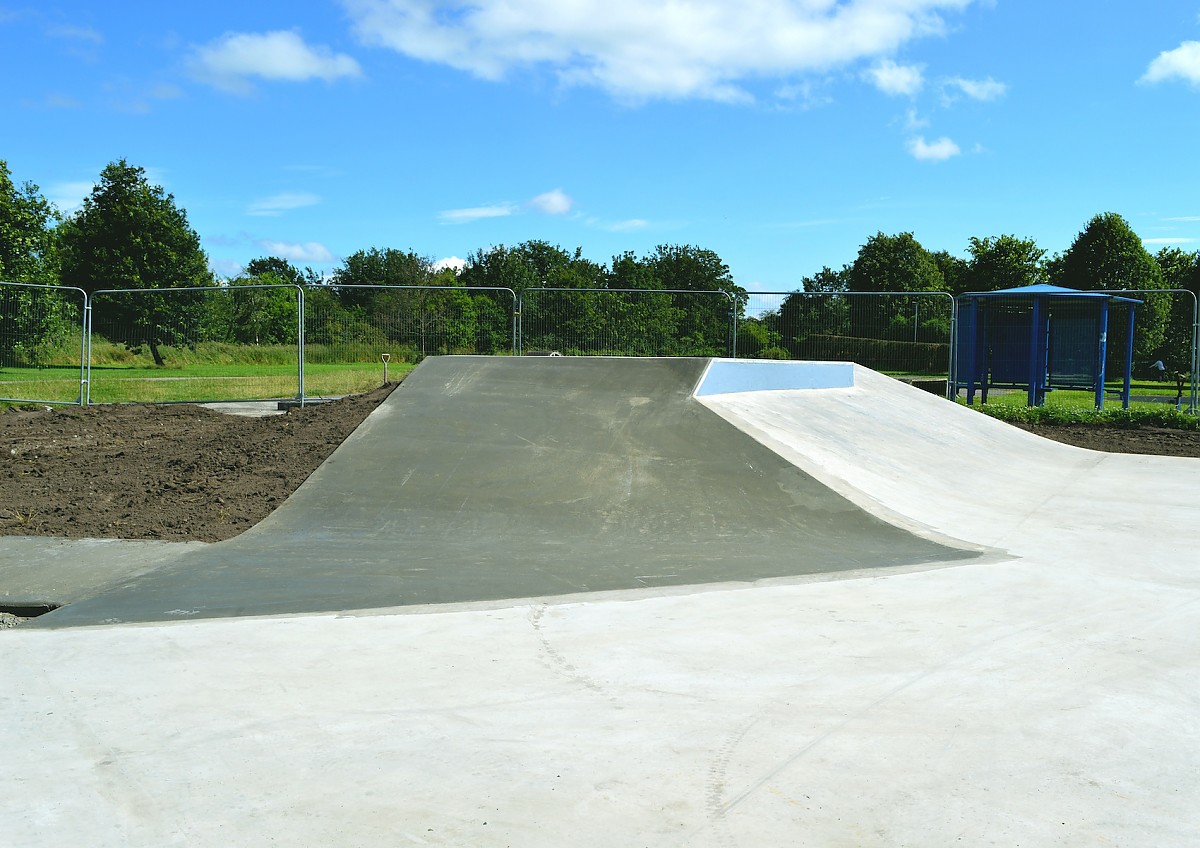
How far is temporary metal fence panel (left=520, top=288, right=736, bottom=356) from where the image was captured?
51.4ft

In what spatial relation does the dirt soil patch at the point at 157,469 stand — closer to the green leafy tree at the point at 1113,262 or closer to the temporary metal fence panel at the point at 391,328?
the temporary metal fence panel at the point at 391,328

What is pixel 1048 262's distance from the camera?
41375 millimetres

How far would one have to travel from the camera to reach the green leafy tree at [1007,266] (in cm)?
3928

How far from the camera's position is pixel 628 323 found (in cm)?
1612

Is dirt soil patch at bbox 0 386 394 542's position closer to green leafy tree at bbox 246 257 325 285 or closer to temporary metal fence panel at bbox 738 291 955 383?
temporary metal fence panel at bbox 738 291 955 383

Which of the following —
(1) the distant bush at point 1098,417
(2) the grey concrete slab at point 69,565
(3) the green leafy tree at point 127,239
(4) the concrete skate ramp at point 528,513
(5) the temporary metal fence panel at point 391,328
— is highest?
(3) the green leafy tree at point 127,239

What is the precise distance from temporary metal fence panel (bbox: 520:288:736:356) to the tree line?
0.08ft

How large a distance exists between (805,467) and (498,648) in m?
4.87

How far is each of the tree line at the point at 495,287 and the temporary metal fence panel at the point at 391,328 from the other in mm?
32

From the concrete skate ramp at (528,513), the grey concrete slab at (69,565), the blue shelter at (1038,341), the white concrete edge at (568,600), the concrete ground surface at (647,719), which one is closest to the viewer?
the concrete ground surface at (647,719)

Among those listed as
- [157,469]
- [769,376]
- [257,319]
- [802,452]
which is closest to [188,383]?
[257,319]

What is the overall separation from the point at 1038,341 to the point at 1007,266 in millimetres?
23518

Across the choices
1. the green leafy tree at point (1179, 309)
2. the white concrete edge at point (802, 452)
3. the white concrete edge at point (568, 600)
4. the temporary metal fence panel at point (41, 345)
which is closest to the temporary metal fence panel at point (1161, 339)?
the green leafy tree at point (1179, 309)

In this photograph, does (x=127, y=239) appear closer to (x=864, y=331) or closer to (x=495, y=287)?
(x=495, y=287)
